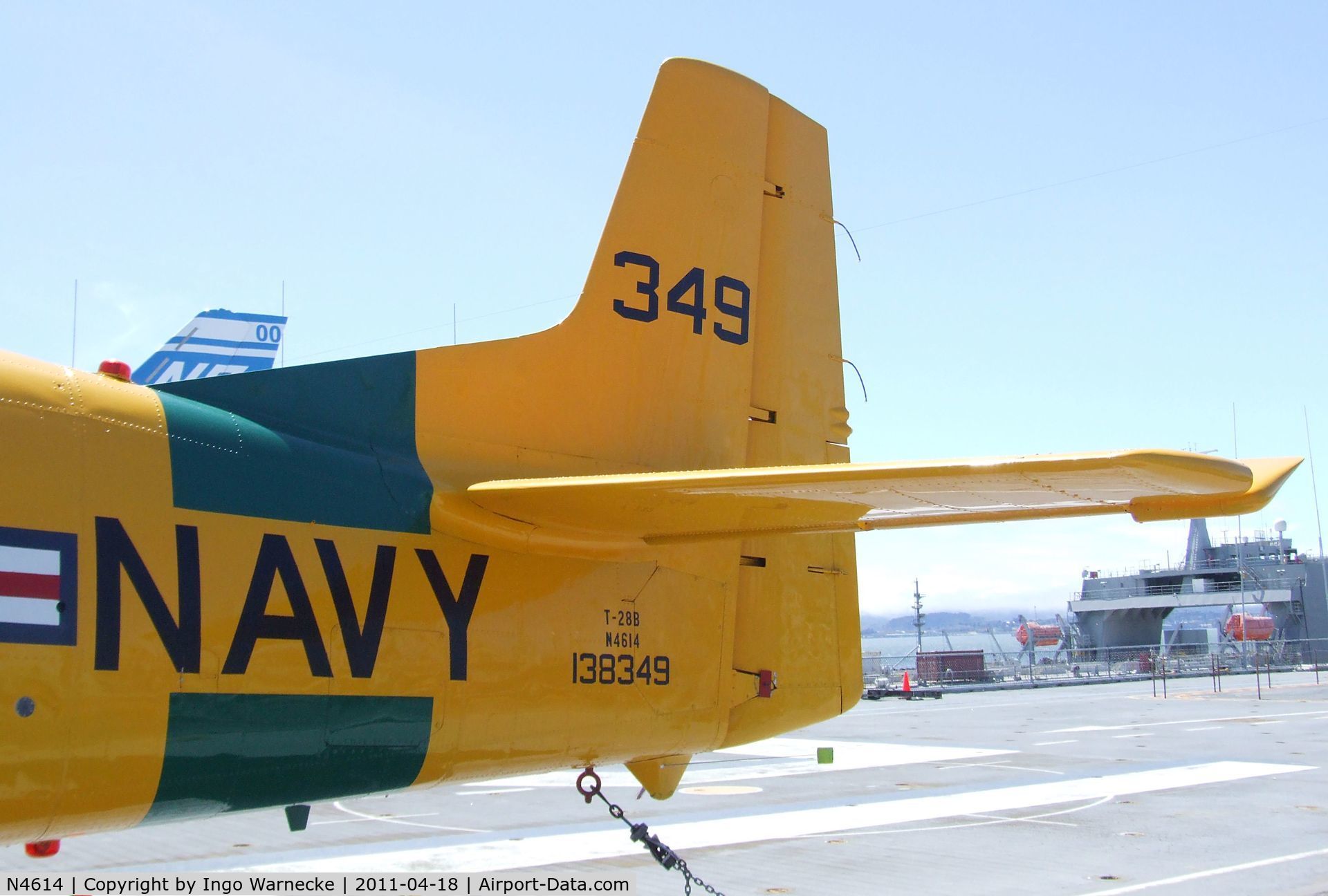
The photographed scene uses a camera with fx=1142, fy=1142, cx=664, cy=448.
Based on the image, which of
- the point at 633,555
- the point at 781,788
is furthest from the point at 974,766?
the point at 633,555

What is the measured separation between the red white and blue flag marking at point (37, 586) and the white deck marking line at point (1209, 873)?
8.31m

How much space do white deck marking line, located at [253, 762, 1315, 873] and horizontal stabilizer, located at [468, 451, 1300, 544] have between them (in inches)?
210

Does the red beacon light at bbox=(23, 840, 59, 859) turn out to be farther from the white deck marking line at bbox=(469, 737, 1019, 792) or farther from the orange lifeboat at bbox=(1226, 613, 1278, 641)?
the orange lifeboat at bbox=(1226, 613, 1278, 641)

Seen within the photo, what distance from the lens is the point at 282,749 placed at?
3.91 meters

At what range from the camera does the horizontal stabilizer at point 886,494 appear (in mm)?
3109

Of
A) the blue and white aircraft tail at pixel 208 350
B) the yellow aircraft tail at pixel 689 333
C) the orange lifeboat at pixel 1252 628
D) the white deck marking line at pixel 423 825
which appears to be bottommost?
the white deck marking line at pixel 423 825

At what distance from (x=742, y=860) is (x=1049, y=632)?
58.5 metres

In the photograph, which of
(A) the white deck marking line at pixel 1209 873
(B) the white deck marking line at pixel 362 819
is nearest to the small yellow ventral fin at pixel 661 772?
(A) the white deck marking line at pixel 1209 873

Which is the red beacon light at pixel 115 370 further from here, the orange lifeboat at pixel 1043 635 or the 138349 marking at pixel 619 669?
the orange lifeboat at pixel 1043 635

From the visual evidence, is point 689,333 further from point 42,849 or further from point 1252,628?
point 1252,628

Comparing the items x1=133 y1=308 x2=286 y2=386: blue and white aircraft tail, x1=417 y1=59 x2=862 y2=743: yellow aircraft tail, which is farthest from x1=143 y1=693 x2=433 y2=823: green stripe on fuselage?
x1=133 y1=308 x2=286 y2=386: blue and white aircraft tail

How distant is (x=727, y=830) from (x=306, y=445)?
8.97 meters

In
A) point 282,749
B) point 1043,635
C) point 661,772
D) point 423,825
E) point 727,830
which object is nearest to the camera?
point 282,749

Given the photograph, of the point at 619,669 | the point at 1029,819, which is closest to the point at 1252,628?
the point at 1029,819
